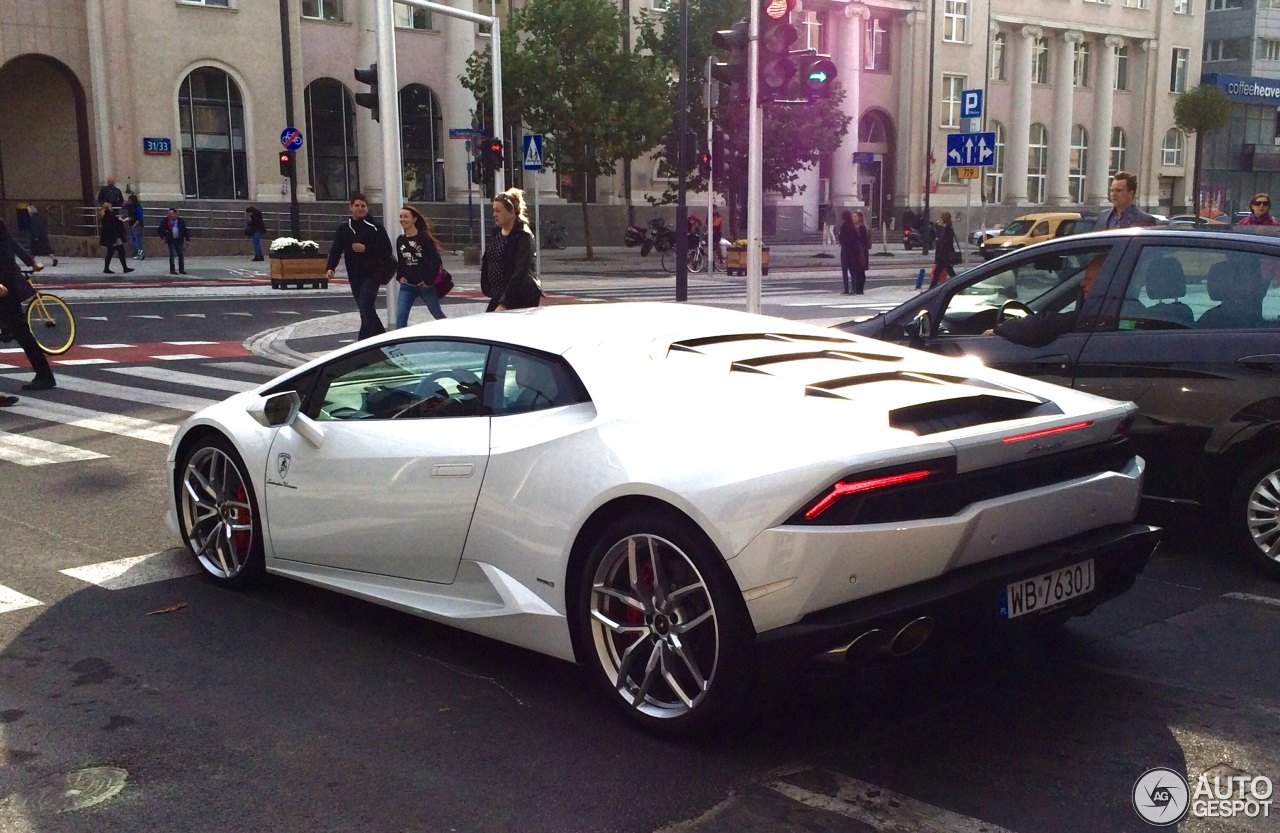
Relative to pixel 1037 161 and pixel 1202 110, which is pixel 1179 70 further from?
pixel 1037 161

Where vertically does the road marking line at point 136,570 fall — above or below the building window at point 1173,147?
below

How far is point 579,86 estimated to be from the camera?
38.6 metres

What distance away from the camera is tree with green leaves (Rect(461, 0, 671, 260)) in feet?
127

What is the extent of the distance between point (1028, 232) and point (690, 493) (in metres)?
38.5

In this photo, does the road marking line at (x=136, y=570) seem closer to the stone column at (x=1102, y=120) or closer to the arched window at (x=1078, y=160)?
the stone column at (x=1102, y=120)

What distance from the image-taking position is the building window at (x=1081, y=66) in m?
68.4

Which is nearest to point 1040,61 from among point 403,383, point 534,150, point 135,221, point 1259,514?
point 534,150

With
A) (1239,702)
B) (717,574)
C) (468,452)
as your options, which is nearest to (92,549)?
(468,452)

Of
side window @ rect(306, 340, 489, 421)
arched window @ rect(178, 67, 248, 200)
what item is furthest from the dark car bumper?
arched window @ rect(178, 67, 248, 200)

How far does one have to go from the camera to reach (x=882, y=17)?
2416 inches

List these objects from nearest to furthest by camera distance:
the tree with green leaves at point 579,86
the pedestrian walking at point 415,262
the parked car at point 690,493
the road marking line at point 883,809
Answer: the road marking line at point 883,809, the parked car at point 690,493, the pedestrian walking at point 415,262, the tree with green leaves at point 579,86

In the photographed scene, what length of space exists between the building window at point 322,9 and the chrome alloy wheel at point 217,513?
41.8m

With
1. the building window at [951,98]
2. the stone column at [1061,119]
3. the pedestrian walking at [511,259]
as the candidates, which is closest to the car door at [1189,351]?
the pedestrian walking at [511,259]

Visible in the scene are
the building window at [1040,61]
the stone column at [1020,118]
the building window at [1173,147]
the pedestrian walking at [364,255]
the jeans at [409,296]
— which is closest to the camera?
the jeans at [409,296]
